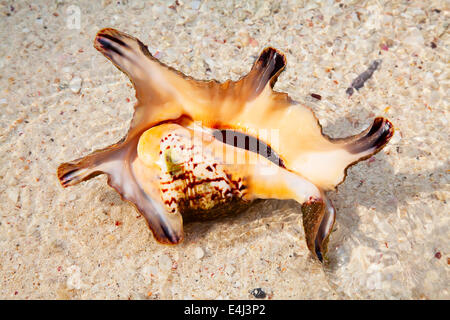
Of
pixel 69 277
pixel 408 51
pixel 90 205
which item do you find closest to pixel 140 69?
pixel 90 205

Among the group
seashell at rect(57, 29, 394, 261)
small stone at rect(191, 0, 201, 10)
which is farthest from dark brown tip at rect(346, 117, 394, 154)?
small stone at rect(191, 0, 201, 10)

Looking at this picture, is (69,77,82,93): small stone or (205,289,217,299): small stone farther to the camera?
(69,77,82,93): small stone

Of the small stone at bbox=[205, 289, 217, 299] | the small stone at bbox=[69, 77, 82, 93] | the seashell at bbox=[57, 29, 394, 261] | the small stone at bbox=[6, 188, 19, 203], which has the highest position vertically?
the seashell at bbox=[57, 29, 394, 261]

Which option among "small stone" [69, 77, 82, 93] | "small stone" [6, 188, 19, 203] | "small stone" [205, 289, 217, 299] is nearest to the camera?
"small stone" [205, 289, 217, 299]

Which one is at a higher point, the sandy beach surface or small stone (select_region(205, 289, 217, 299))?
the sandy beach surface

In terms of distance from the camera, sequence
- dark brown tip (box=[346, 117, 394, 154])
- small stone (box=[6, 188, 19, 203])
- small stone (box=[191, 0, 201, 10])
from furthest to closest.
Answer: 1. small stone (box=[191, 0, 201, 10])
2. small stone (box=[6, 188, 19, 203])
3. dark brown tip (box=[346, 117, 394, 154])

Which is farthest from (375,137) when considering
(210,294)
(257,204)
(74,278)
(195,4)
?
(195,4)

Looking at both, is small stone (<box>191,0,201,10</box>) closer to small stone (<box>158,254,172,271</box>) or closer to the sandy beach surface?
the sandy beach surface

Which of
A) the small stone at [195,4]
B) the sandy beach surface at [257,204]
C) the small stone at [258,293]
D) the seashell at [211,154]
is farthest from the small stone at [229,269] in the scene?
the small stone at [195,4]

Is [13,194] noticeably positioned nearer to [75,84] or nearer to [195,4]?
[75,84]
